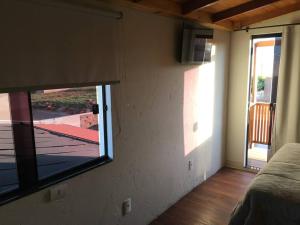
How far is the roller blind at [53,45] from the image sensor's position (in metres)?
1.33

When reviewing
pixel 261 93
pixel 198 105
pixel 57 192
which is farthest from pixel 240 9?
pixel 57 192

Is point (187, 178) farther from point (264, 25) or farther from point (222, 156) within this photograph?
point (264, 25)

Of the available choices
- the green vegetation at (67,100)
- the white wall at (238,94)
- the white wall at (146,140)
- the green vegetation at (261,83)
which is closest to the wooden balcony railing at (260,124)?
the green vegetation at (261,83)

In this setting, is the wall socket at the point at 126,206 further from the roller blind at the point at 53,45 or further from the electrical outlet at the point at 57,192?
the roller blind at the point at 53,45

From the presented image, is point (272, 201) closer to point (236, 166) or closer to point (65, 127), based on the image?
point (65, 127)

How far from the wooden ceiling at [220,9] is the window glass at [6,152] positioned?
1165 millimetres

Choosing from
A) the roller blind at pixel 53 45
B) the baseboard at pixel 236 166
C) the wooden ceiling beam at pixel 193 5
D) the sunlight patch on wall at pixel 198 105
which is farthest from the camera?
the baseboard at pixel 236 166

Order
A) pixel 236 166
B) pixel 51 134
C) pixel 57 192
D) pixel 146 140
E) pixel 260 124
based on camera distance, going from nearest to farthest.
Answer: pixel 57 192 < pixel 51 134 < pixel 146 140 < pixel 236 166 < pixel 260 124

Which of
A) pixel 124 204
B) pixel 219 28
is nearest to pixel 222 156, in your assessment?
pixel 219 28

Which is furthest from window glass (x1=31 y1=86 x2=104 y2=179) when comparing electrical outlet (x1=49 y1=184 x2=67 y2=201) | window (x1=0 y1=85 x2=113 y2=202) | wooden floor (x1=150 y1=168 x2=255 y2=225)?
wooden floor (x1=150 y1=168 x2=255 y2=225)

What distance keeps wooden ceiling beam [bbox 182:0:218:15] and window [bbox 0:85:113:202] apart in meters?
1.18

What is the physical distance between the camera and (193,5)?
8.16ft

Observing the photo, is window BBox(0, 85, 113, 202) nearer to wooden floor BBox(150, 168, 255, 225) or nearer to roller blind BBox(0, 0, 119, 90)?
roller blind BBox(0, 0, 119, 90)

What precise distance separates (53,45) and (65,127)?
0.67 meters
